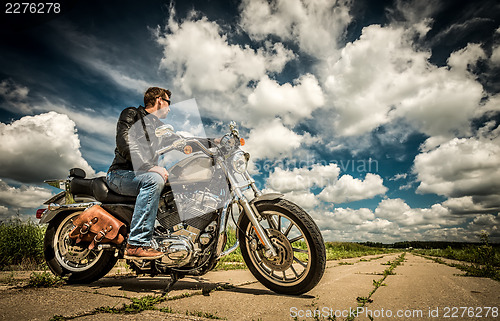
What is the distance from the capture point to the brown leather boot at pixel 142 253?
283 cm

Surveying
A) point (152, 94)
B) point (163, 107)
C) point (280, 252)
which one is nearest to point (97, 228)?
point (163, 107)

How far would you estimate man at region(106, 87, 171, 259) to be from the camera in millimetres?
2924

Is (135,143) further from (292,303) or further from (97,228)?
(292,303)

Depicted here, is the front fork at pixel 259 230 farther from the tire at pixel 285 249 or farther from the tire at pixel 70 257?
the tire at pixel 70 257

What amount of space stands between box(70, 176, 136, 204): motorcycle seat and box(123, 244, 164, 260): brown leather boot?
Result: 627 mm

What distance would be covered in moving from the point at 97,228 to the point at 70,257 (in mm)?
816

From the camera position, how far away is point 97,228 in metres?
3.19

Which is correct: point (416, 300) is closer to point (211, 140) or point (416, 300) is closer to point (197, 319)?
point (197, 319)

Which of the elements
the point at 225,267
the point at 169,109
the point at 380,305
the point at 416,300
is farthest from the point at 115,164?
the point at 416,300

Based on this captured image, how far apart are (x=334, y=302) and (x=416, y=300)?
0.65 metres

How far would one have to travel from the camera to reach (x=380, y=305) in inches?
79.0

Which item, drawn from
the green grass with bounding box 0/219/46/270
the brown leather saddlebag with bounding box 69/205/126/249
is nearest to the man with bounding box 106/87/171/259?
the brown leather saddlebag with bounding box 69/205/126/249

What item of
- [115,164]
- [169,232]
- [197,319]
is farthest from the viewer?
[115,164]

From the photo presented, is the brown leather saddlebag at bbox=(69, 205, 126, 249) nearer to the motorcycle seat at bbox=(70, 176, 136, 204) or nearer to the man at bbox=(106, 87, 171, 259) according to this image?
the motorcycle seat at bbox=(70, 176, 136, 204)
